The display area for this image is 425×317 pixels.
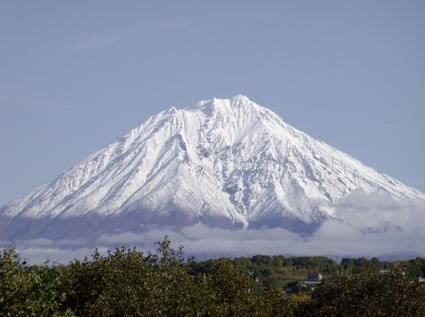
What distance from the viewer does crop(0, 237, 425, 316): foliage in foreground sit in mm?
43438

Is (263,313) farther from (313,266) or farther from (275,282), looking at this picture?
(313,266)

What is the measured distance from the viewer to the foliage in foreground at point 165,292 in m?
43.4

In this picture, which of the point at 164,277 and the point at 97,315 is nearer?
the point at 97,315

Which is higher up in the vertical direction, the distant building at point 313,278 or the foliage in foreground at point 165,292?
the distant building at point 313,278

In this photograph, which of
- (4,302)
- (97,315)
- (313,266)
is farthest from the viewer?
(313,266)

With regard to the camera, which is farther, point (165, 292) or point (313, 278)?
point (313, 278)

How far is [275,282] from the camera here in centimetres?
13250

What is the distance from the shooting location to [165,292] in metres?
50.2

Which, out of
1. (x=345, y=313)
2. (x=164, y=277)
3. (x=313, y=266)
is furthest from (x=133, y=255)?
(x=313, y=266)

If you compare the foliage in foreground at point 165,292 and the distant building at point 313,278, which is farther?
the distant building at point 313,278

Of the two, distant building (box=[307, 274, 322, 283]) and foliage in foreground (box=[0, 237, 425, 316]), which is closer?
foliage in foreground (box=[0, 237, 425, 316])

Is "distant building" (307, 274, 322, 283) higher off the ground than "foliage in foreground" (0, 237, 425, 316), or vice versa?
"distant building" (307, 274, 322, 283)

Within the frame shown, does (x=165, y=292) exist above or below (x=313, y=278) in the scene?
below

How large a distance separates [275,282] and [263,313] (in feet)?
238
